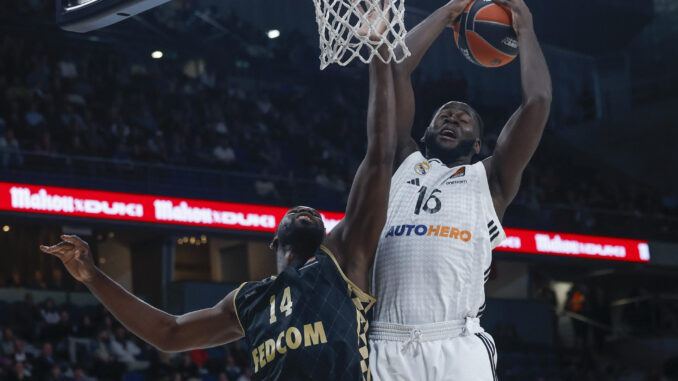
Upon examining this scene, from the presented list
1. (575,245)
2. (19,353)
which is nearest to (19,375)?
(19,353)

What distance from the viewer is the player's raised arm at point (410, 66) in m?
3.43

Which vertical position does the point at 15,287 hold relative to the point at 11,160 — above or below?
below

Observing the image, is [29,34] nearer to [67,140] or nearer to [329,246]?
[67,140]

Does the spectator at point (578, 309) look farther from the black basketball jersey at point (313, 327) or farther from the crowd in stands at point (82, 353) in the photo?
the black basketball jersey at point (313, 327)

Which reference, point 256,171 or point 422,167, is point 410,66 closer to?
point 422,167

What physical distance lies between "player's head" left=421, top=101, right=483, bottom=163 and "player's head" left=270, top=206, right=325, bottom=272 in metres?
0.53

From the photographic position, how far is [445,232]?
330cm

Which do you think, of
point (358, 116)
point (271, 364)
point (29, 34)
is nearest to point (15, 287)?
point (29, 34)

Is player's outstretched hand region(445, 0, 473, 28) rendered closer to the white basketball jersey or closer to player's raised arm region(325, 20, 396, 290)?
player's raised arm region(325, 20, 396, 290)

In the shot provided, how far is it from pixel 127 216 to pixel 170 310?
9.58ft

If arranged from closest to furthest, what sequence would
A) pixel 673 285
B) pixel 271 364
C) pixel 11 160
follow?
pixel 271 364 → pixel 11 160 → pixel 673 285

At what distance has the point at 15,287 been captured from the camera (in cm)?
1272

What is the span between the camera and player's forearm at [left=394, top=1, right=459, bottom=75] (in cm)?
344

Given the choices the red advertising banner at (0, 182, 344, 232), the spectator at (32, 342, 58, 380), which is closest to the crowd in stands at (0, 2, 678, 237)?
the red advertising banner at (0, 182, 344, 232)
